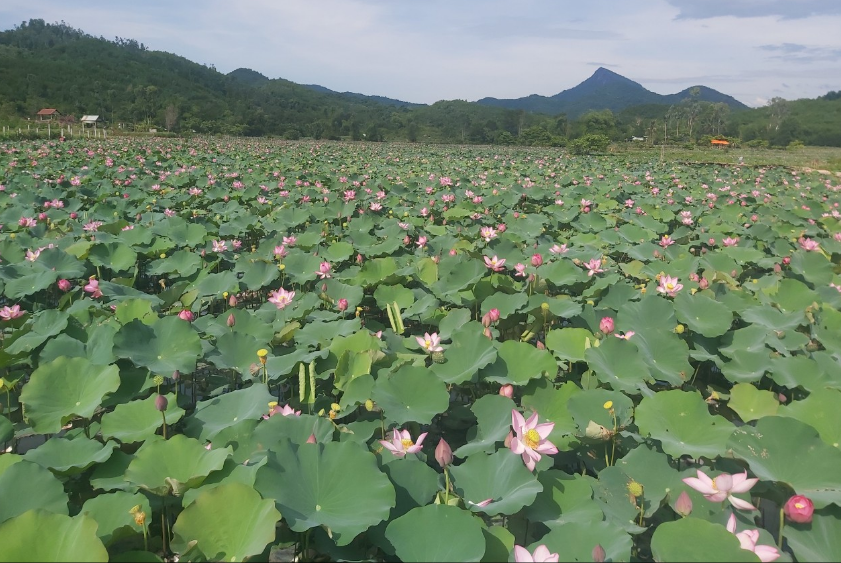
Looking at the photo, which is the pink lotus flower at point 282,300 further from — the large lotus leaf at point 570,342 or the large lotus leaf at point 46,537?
the large lotus leaf at point 46,537

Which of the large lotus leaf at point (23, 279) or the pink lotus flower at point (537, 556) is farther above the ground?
the large lotus leaf at point (23, 279)

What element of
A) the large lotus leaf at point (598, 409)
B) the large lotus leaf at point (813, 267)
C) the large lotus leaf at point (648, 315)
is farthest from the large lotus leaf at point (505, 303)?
the large lotus leaf at point (813, 267)

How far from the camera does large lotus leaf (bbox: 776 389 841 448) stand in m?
1.74

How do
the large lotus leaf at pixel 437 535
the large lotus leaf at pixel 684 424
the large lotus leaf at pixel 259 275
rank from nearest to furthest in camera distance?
1. the large lotus leaf at pixel 437 535
2. the large lotus leaf at pixel 684 424
3. the large lotus leaf at pixel 259 275

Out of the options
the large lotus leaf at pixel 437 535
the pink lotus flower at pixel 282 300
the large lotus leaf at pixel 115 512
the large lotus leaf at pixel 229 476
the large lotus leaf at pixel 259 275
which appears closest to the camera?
the large lotus leaf at pixel 437 535

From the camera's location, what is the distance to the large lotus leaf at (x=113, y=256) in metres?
3.66

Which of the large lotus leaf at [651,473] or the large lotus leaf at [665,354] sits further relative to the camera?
the large lotus leaf at [665,354]

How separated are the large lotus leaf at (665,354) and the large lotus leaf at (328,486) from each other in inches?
59.1

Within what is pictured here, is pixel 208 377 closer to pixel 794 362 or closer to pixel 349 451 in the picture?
pixel 349 451

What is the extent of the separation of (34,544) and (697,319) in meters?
2.90

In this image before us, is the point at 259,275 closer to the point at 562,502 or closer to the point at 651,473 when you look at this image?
the point at 562,502

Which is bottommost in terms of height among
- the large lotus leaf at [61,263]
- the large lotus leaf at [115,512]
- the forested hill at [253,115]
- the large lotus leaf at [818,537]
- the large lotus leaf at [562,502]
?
the large lotus leaf at [562,502]

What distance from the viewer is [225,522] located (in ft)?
4.11

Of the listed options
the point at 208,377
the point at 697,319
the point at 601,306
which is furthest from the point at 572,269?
the point at 208,377
